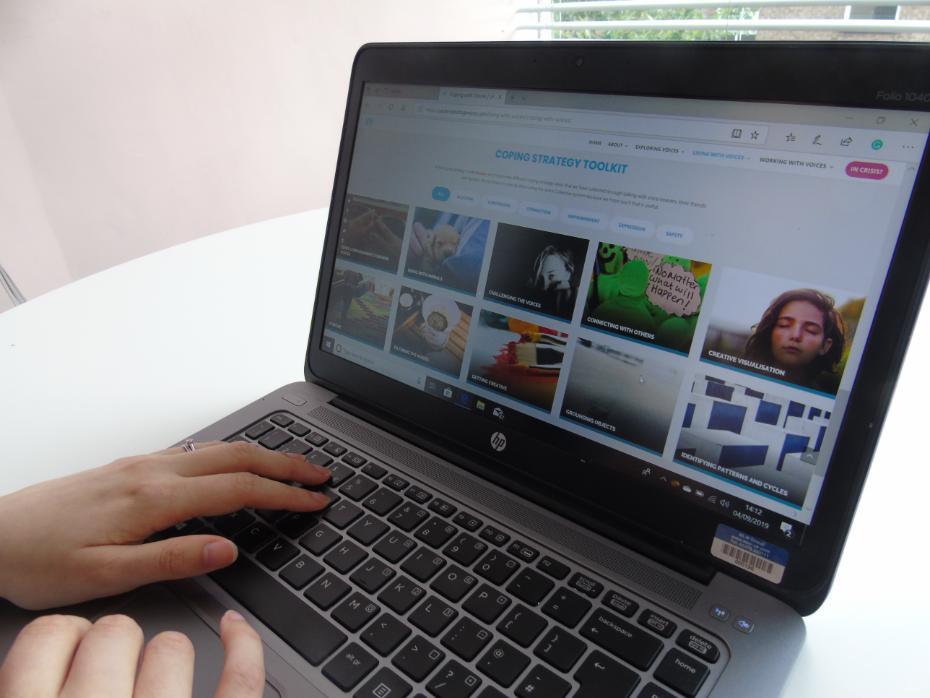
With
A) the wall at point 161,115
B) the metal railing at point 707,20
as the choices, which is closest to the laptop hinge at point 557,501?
the metal railing at point 707,20

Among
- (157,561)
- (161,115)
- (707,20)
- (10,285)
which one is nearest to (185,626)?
(157,561)

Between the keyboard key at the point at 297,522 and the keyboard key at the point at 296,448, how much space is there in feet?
0.27

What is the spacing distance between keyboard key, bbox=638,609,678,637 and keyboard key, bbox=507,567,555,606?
6cm

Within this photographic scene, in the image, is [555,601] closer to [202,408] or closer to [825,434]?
[825,434]

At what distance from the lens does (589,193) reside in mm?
468

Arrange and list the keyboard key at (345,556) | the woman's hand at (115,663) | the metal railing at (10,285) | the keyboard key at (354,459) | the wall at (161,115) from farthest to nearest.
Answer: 1. the wall at (161,115)
2. the metal railing at (10,285)
3. the keyboard key at (354,459)
4. the keyboard key at (345,556)
5. the woman's hand at (115,663)

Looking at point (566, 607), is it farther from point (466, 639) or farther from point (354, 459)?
point (354, 459)

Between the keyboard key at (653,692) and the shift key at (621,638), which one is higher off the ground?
the shift key at (621,638)

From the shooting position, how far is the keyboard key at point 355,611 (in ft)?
1.35

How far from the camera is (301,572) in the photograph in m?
0.45

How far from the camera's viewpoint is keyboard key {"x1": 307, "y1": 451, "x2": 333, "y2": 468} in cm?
56

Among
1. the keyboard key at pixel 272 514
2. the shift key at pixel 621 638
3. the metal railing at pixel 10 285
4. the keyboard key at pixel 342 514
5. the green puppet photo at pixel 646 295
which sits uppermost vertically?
the green puppet photo at pixel 646 295

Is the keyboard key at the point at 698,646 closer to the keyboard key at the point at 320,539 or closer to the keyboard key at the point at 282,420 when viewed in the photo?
the keyboard key at the point at 320,539

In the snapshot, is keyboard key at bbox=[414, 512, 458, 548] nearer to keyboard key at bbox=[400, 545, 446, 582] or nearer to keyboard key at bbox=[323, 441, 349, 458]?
keyboard key at bbox=[400, 545, 446, 582]
